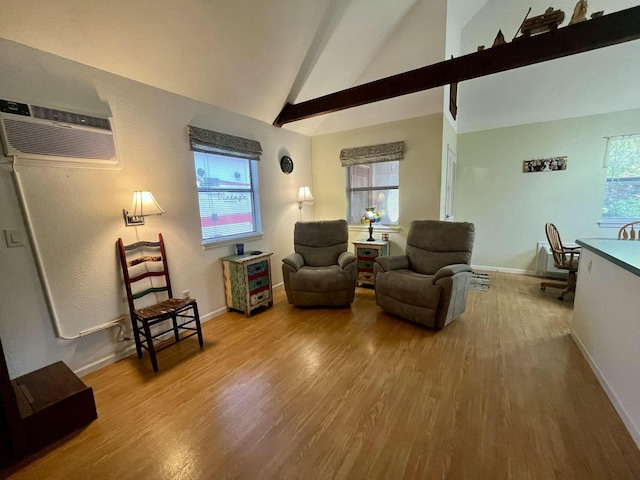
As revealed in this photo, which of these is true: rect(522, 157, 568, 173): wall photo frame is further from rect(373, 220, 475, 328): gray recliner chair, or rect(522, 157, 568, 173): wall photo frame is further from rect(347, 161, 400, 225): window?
rect(373, 220, 475, 328): gray recliner chair

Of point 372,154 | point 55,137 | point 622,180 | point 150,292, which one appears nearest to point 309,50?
point 372,154

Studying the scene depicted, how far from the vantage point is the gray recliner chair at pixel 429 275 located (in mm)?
2453

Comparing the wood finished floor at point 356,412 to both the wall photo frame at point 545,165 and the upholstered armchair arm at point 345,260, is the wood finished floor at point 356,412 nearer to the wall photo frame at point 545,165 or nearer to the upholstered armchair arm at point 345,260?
the upholstered armchair arm at point 345,260

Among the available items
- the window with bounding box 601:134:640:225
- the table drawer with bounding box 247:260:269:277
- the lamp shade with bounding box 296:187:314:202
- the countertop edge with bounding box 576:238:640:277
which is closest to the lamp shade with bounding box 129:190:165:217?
the table drawer with bounding box 247:260:269:277

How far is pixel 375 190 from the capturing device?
415 cm

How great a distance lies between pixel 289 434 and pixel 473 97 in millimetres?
4867

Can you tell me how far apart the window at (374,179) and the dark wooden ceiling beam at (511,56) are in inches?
37.3

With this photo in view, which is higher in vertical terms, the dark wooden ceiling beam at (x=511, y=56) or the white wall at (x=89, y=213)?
the dark wooden ceiling beam at (x=511, y=56)

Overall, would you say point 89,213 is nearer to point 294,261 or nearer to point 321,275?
point 294,261

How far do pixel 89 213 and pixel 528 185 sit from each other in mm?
5595

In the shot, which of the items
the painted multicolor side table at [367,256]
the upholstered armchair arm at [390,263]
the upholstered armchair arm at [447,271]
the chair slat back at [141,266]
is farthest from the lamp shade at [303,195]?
the upholstered armchair arm at [447,271]

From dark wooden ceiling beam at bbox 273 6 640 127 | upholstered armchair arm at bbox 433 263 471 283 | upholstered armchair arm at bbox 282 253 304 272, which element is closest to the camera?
A: dark wooden ceiling beam at bbox 273 6 640 127

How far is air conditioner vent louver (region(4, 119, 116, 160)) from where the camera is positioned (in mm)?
1692

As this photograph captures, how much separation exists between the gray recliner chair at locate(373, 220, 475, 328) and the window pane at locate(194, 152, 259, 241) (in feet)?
6.08
